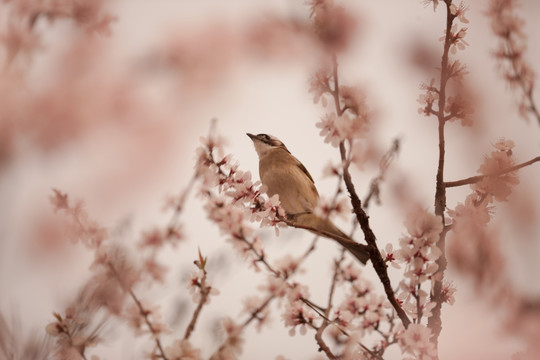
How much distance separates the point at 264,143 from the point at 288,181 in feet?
0.45

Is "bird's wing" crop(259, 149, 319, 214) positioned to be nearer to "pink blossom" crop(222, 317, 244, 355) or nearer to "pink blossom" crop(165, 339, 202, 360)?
"pink blossom" crop(222, 317, 244, 355)

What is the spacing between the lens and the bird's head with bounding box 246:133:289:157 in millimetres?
1145

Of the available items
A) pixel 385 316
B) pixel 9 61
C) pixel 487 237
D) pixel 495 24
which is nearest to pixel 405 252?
pixel 487 237

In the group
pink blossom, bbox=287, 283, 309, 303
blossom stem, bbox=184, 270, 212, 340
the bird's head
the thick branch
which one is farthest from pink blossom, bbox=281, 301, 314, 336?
the bird's head

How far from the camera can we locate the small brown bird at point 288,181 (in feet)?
3.35

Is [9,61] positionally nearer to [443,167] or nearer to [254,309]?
[254,309]

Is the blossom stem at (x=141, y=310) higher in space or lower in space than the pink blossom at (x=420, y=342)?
lower

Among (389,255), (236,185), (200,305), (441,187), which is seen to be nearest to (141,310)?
(200,305)

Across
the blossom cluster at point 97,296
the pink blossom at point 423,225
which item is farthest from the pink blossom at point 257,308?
the pink blossom at point 423,225

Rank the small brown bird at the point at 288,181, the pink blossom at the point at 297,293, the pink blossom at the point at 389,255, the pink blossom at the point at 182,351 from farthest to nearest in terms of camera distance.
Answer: the small brown bird at the point at 288,181, the pink blossom at the point at 297,293, the pink blossom at the point at 389,255, the pink blossom at the point at 182,351

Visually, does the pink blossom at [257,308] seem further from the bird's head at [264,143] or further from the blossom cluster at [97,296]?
the bird's head at [264,143]

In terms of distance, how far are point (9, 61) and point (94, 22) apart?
0.75ft

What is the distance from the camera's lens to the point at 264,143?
1160mm

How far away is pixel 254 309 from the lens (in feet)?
2.89
